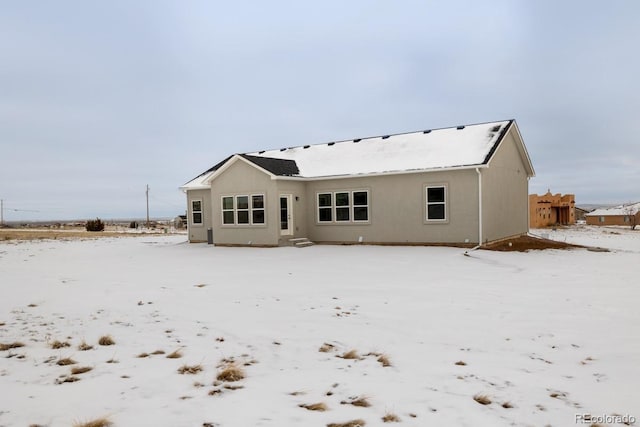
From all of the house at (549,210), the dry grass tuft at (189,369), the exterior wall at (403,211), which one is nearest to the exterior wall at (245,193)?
the exterior wall at (403,211)

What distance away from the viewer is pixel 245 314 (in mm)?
6688

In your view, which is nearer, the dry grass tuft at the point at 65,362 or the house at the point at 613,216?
the dry grass tuft at the point at 65,362

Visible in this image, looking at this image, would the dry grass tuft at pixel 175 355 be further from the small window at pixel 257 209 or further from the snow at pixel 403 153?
the small window at pixel 257 209

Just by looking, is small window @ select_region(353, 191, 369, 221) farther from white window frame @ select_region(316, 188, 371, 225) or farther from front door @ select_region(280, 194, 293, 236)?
front door @ select_region(280, 194, 293, 236)

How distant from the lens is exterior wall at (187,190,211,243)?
76.0 ft

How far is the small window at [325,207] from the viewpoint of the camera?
19875mm

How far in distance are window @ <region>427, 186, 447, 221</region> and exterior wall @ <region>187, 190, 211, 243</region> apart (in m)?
12.2

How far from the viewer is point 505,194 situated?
19328 mm

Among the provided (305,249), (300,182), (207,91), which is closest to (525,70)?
(300,182)

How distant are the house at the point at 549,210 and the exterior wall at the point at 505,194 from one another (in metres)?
21.0

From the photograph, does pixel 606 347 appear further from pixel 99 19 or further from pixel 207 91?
pixel 207 91

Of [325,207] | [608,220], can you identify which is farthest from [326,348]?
[608,220]

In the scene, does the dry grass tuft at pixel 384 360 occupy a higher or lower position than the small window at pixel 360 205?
lower

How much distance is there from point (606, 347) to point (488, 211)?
12.6 metres
